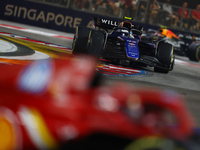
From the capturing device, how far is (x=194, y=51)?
12586 mm

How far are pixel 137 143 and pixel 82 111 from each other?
397mm

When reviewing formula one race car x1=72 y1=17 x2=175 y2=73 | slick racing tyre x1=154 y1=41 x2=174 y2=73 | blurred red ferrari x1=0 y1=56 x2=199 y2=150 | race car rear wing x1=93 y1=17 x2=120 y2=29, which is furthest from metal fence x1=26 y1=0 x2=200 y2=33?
blurred red ferrari x1=0 y1=56 x2=199 y2=150

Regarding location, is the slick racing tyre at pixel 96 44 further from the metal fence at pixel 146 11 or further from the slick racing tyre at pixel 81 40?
the metal fence at pixel 146 11

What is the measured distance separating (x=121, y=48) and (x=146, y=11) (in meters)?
8.61

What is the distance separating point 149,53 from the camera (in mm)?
7367

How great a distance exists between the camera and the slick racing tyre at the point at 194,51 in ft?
41.1

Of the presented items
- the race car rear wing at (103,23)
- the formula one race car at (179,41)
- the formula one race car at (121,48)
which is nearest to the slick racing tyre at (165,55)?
the formula one race car at (121,48)

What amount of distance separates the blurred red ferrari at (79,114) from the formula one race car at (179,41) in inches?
394

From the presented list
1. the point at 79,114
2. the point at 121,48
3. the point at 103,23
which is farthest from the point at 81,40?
the point at 79,114

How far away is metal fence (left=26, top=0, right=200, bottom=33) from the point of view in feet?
48.0

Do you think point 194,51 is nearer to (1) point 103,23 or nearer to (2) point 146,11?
(2) point 146,11

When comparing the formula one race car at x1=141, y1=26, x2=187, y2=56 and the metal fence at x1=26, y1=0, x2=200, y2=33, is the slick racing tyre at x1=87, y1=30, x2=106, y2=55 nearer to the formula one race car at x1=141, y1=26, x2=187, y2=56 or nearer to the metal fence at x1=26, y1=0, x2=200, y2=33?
the formula one race car at x1=141, y1=26, x2=187, y2=56

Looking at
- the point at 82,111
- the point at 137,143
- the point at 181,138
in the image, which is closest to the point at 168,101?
the point at 181,138

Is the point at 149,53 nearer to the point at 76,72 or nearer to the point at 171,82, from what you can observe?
the point at 171,82
